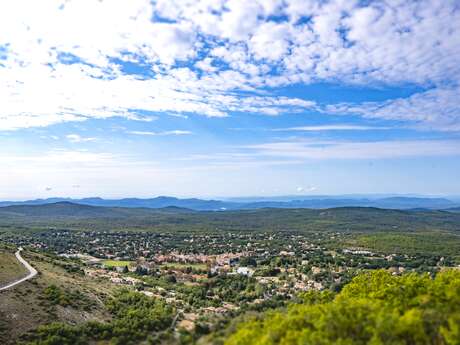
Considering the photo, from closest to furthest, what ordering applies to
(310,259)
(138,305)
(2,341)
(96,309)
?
(2,341), (96,309), (138,305), (310,259)

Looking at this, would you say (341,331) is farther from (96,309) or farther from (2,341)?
(96,309)

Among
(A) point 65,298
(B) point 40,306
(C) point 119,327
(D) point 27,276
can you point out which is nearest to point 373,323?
(C) point 119,327

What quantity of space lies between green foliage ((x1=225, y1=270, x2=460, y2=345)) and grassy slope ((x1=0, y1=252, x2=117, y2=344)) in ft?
82.2

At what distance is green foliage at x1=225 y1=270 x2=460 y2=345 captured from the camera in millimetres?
24719

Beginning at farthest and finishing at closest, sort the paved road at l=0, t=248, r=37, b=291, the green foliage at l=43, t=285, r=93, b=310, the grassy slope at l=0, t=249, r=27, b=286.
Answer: the grassy slope at l=0, t=249, r=27, b=286, the paved road at l=0, t=248, r=37, b=291, the green foliage at l=43, t=285, r=93, b=310

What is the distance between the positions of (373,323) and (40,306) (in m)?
38.3

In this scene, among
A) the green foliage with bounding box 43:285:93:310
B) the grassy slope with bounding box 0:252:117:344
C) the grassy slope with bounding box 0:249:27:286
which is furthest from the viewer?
the grassy slope with bounding box 0:249:27:286

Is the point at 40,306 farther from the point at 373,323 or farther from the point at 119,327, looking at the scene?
the point at 373,323

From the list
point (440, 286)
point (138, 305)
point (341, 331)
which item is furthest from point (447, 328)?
point (138, 305)

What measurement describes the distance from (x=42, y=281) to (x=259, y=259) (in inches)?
2617

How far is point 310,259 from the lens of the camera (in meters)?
107

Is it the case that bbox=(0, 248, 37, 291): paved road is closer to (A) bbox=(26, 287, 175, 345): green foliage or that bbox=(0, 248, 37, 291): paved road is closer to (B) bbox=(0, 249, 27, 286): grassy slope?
(B) bbox=(0, 249, 27, 286): grassy slope

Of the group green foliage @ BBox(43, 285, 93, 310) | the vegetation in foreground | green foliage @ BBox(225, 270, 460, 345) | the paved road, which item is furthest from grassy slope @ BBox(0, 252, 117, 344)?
green foliage @ BBox(225, 270, 460, 345)

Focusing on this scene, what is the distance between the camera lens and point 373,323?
86.8 feet
